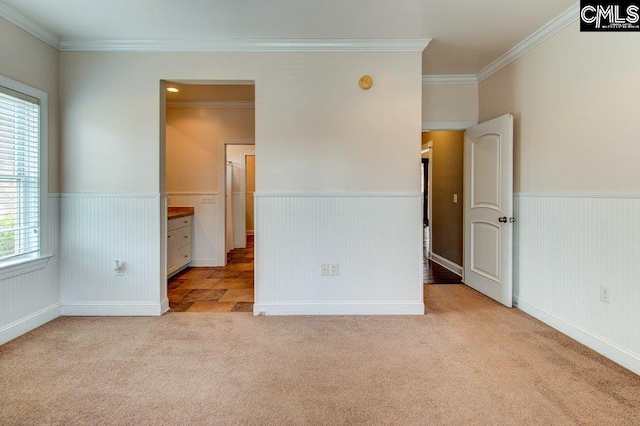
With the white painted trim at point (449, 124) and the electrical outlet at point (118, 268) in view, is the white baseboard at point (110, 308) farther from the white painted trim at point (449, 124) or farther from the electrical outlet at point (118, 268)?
the white painted trim at point (449, 124)

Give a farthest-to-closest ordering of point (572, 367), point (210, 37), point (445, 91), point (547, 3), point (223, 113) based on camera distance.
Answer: point (223, 113)
point (445, 91)
point (210, 37)
point (547, 3)
point (572, 367)

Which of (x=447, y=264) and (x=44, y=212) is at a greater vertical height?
(x=44, y=212)

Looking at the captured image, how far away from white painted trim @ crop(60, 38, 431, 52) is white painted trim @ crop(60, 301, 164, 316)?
7.65 feet

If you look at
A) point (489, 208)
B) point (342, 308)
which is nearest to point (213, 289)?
point (342, 308)

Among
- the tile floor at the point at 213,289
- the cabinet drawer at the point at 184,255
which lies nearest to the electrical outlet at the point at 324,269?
the tile floor at the point at 213,289

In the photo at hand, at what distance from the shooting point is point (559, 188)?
106 inches

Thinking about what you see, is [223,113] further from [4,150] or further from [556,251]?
[556,251]

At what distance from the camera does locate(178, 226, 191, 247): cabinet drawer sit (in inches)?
183

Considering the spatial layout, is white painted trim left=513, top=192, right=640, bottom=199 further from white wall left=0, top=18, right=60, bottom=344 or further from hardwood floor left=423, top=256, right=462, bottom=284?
white wall left=0, top=18, right=60, bottom=344

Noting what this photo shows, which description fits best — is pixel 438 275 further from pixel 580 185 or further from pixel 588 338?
pixel 580 185

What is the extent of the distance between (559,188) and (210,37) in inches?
128

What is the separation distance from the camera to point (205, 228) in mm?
5133

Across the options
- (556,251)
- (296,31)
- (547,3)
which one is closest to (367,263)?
(556,251)

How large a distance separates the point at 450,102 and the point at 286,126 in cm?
212
